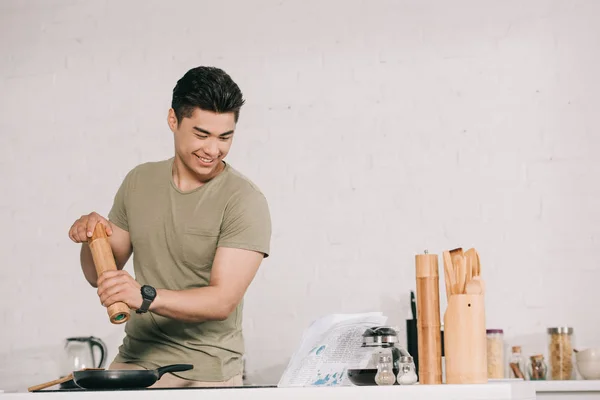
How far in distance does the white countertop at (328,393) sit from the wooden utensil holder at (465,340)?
0.24 feet

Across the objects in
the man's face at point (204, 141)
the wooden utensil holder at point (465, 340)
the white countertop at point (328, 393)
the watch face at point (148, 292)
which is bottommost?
the white countertop at point (328, 393)

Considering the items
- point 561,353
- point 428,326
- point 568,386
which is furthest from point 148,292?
point 561,353

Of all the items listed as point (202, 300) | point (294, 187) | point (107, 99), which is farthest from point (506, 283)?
point (107, 99)

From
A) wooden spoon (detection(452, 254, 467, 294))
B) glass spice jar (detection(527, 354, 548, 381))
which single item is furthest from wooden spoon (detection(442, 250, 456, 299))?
glass spice jar (detection(527, 354, 548, 381))

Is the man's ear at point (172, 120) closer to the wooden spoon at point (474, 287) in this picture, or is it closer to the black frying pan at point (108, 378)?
the black frying pan at point (108, 378)

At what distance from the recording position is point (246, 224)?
7.54 ft

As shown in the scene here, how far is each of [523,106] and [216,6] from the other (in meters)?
1.41

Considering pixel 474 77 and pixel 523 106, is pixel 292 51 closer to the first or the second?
pixel 474 77

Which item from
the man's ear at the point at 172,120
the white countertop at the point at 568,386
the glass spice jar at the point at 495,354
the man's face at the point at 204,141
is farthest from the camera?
the glass spice jar at the point at 495,354

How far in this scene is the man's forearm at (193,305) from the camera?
1.99 metres

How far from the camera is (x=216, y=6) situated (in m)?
3.65

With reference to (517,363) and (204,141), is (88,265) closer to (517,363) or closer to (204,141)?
(204,141)

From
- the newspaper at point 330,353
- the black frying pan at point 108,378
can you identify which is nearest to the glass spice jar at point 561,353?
the newspaper at point 330,353

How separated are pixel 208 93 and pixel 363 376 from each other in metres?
1.19
